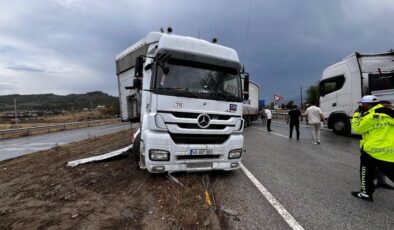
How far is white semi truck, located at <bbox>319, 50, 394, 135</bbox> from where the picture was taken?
1105 cm

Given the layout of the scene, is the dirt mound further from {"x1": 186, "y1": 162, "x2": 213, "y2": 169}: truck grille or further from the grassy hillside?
the grassy hillside

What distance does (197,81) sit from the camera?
523 cm

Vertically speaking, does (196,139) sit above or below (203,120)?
below

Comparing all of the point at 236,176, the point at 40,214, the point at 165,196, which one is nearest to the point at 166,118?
the point at 165,196

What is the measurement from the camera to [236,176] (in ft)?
18.1

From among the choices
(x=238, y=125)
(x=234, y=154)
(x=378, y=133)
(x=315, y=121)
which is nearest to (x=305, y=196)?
(x=378, y=133)

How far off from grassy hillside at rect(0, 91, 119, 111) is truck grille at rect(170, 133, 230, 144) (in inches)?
3765

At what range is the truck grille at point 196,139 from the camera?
485cm

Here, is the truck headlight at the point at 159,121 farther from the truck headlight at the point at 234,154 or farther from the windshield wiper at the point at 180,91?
the truck headlight at the point at 234,154

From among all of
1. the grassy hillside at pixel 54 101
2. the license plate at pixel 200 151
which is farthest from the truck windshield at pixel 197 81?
the grassy hillside at pixel 54 101

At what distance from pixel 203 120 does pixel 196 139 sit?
404 mm

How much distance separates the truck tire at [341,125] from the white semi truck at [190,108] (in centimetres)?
Answer: 900

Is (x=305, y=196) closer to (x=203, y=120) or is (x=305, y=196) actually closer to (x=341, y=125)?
(x=203, y=120)

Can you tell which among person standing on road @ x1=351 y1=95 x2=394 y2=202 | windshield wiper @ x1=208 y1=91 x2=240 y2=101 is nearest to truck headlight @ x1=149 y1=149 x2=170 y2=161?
windshield wiper @ x1=208 y1=91 x2=240 y2=101
